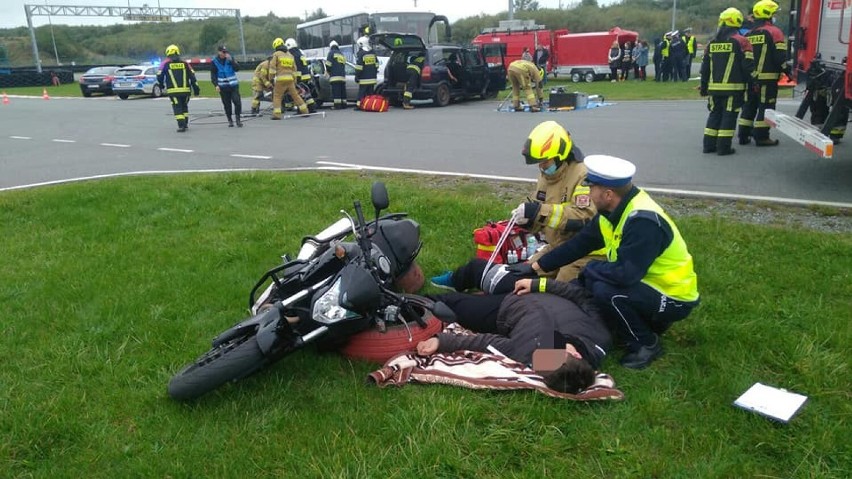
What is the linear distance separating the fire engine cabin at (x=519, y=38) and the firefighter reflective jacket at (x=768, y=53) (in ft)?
70.6

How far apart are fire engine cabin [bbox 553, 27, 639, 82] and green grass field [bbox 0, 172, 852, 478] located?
25.6 metres

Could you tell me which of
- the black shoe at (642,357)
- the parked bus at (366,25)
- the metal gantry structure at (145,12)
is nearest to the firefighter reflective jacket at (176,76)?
the parked bus at (366,25)

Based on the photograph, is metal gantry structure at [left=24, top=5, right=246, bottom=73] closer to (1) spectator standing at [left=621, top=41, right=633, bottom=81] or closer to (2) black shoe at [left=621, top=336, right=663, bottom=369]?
(1) spectator standing at [left=621, top=41, right=633, bottom=81]

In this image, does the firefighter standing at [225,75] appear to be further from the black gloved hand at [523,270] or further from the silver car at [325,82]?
the black gloved hand at [523,270]

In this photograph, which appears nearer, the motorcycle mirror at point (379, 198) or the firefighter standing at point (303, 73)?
the motorcycle mirror at point (379, 198)

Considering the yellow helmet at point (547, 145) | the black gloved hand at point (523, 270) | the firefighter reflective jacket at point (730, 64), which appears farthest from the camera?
the firefighter reflective jacket at point (730, 64)

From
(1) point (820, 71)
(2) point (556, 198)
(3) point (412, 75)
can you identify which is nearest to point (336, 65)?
(3) point (412, 75)

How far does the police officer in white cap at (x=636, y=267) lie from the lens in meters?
3.66

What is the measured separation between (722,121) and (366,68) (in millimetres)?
11403

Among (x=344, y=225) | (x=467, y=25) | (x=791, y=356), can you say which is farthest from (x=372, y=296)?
(x=467, y=25)

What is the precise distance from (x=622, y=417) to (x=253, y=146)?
10223mm

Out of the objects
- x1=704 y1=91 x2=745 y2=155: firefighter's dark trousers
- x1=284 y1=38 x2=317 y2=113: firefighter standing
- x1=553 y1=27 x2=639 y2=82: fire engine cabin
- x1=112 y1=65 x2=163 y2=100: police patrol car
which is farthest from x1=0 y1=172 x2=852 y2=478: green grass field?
x1=112 y1=65 x2=163 y2=100: police patrol car

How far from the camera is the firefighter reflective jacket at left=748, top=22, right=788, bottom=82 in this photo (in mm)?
9531

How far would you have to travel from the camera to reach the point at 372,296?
3.46 metres
